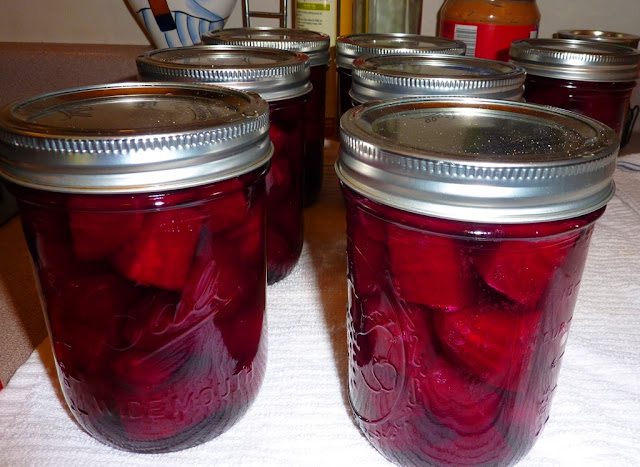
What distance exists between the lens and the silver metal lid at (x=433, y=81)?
550 millimetres

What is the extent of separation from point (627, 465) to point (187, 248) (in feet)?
1.14

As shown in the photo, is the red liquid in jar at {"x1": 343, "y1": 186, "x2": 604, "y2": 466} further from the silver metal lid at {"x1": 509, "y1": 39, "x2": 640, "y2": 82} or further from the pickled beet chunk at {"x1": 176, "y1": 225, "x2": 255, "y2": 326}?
the silver metal lid at {"x1": 509, "y1": 39, "x2": 640, "y2": 82}

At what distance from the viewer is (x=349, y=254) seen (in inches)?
17.1

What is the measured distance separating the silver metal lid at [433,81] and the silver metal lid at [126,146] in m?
0.18

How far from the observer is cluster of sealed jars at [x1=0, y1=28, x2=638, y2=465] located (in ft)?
1.14

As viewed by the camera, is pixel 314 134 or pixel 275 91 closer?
pixel 275 91

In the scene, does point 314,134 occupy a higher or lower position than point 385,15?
lower

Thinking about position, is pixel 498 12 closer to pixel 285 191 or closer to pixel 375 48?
pixel 375 48

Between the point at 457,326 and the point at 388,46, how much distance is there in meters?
0.55

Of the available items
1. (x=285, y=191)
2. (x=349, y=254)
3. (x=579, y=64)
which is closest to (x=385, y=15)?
(x=579, y=64)

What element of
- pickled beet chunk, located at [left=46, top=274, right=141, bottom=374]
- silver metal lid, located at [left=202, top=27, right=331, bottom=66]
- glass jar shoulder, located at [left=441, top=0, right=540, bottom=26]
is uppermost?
glass jar shoulder, located at [left=441, top=0, right=540, bottom=26]

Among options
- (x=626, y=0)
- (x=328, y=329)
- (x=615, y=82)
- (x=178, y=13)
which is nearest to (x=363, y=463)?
(x=328, y=329)

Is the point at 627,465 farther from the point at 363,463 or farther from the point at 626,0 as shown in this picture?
the point at 626,0

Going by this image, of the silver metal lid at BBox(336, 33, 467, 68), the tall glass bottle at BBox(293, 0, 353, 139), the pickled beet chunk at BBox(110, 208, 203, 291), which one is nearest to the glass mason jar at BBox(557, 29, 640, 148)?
the silver metal lid at BBox(336, 33, 467, 68)
